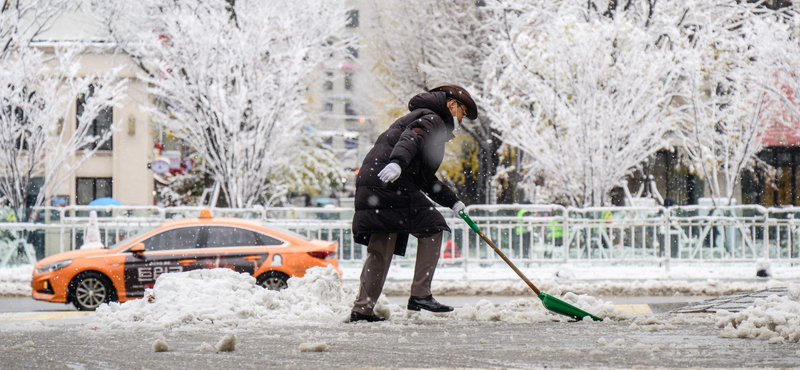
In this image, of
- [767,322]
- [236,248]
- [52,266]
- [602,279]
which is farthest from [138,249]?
[767,322]

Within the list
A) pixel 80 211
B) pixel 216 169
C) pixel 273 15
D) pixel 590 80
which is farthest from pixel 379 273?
pixel 273 15

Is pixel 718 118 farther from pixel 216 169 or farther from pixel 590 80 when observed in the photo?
pixel 216 169

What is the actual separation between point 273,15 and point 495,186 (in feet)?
36.9

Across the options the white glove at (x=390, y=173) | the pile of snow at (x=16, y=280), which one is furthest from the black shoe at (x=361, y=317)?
the pile of snow at (x=16, y=280)

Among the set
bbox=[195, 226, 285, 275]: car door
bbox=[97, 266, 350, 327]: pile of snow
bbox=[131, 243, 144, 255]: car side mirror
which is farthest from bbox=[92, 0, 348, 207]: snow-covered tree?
bbox=[97, 266, 350, 327]: pile of snow

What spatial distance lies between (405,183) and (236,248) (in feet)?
19.6

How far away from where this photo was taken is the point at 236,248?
12.4 m

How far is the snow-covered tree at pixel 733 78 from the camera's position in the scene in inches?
873

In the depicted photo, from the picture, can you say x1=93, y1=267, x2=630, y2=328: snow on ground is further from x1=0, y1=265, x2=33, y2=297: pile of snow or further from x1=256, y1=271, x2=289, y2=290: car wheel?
x1=0, y1=265, x2=33, y2=297: pile of snow

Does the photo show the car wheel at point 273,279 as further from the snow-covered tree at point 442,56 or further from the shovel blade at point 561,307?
the snow-covered tree at point 442,56

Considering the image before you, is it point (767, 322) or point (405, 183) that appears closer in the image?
point (767, 322)

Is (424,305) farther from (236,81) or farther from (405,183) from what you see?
(236,81)

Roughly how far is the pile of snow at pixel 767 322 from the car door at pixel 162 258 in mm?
7507

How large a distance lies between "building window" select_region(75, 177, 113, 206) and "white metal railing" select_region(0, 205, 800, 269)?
23.9 metres
